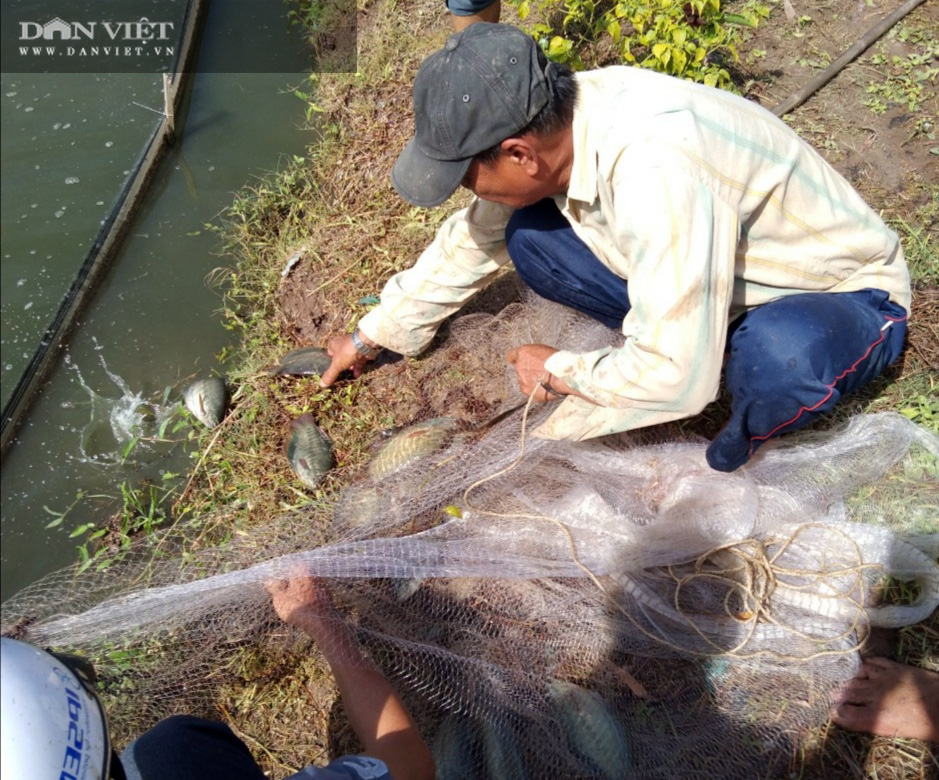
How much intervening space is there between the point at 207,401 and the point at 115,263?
1508mm

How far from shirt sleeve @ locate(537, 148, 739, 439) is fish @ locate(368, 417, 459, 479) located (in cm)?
96

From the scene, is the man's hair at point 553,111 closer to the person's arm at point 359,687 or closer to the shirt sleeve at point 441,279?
the shirt sleeve at point 441,279

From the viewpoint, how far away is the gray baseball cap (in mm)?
1990

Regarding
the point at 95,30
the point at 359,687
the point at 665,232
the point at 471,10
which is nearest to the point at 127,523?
the point at 359,687

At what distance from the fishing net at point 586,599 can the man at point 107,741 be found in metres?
0.41

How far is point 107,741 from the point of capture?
1.72m

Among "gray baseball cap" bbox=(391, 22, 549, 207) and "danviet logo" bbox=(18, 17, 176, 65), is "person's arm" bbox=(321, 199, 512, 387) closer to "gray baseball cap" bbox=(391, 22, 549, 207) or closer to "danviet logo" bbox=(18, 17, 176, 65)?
"gray baseball cap" bbox=(391, 22, 549, 207)

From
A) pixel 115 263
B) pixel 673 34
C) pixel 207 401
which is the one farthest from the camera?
pixel 115 263

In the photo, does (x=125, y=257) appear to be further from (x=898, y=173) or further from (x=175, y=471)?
(x=898, y=173)

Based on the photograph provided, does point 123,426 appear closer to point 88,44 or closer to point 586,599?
point 586,599

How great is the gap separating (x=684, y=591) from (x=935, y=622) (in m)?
0.86

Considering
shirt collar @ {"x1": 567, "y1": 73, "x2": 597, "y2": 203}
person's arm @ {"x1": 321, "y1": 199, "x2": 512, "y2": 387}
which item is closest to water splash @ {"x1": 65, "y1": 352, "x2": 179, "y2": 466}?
person's arm @ {"x1": 321, "y1": 199, "x2": 512, "y2": 387}

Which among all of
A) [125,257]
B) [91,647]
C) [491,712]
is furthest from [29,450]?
[491,712]

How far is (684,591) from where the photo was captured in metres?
2.59
